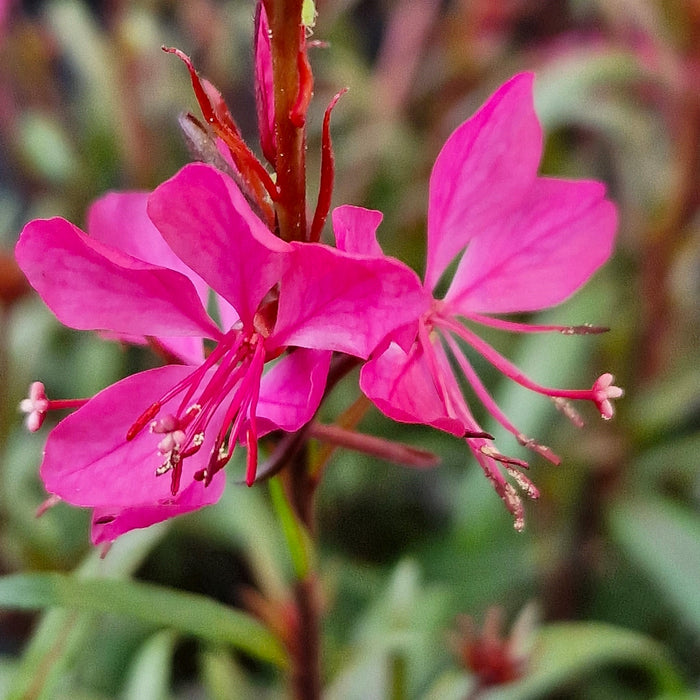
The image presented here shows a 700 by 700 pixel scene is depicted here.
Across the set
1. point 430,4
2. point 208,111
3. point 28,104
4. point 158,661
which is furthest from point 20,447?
point 430,4

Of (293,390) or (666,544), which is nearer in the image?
(293,390)

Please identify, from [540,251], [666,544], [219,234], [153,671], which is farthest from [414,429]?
[219,234]

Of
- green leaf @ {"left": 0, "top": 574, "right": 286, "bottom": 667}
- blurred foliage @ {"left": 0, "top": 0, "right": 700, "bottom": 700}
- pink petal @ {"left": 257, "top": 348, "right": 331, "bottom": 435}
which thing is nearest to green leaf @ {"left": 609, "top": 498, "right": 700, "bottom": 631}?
blurred foliage @ {"left": 0, "top": 0, "right": 700, "bottom": 700}

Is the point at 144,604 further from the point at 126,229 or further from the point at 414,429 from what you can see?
the point at 414,429

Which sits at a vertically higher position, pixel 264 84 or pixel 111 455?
pixel 264 84

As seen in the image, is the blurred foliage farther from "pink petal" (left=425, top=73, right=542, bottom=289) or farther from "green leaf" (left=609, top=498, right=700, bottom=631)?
"pink petal" (left=425, top=73, right=542, bottom=289)

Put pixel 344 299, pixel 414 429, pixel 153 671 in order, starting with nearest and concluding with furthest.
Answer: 1. pixel 344 299
2. pixel 153 671
3. pixel 414 429

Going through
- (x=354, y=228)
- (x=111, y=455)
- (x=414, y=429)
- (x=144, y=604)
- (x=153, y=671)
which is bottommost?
(x=414, y=429)

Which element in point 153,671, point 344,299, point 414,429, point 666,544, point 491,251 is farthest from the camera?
point 414,429
